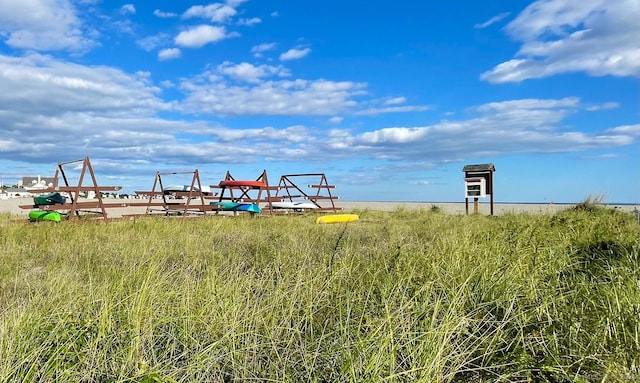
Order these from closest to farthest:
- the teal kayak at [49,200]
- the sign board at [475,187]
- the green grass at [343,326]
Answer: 1. the green grass at [343,326]
2. the teal kayak at [49,200]
3. the sign board at [475,187]

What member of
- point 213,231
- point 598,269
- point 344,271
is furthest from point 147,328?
point 213,231

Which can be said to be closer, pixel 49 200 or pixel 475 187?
pixel 49 200

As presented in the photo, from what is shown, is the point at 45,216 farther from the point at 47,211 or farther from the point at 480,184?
the point at 480,184

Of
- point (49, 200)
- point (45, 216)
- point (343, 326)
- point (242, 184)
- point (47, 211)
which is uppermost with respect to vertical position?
point (242, 184)

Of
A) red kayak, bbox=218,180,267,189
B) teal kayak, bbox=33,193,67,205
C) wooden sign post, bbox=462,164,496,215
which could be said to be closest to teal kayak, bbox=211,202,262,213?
red kayak, bbox=218,180,267,189

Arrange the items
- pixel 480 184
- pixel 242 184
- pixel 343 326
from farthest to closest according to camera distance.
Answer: pixel 480 184, pixel 242 184, pixel 343 326

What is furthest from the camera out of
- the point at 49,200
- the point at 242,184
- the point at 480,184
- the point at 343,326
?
the point at 480,184

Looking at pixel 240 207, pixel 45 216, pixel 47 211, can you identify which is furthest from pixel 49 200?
pixel 240 207

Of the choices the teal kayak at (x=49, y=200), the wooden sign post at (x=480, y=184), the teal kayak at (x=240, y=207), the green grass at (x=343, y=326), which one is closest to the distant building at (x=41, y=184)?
the teal kayak at (x=49, y=200)

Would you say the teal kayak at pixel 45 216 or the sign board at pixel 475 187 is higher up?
the sign board at pixel 475 187

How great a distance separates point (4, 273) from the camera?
479cm

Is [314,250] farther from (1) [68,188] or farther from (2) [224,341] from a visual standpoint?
(1) [68,188]

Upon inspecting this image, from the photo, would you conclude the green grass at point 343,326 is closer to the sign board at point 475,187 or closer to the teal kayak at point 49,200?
the teal kayak at point 49,200

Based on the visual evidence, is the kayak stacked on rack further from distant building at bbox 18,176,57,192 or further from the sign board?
the sign board
